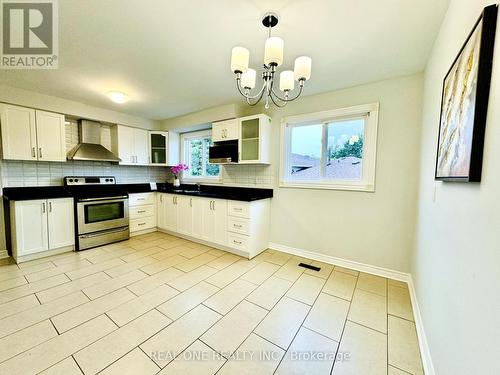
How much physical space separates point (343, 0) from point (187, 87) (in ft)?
6.73

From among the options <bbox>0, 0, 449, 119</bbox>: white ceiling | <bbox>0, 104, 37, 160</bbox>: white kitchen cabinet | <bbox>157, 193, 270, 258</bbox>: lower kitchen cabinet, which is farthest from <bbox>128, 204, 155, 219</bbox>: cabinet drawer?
<bbox>0, 0, 449, 119</bbox>: white ceiling

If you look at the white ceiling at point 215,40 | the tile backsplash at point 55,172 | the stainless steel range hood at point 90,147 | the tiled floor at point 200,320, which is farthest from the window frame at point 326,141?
the tile backsplash at point 55,172

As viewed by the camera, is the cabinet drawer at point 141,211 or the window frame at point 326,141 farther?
the cabinet drawer at point 141,211

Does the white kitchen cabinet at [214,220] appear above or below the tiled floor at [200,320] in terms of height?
above

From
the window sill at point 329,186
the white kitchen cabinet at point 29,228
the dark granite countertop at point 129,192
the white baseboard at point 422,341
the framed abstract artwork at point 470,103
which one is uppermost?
the framed abstract artwork at point 470,103

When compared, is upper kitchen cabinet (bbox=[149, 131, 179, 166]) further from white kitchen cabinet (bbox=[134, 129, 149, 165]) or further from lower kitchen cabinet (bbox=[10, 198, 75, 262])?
lower kitchen cabinet (bbox=[10, 198, 75, 262])

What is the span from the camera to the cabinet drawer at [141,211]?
12.8 ft

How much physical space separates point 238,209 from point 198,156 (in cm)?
213

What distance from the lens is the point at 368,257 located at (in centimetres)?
261

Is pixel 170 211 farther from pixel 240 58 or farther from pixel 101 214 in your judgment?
pixel 240 58

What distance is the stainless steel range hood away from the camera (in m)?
3.42

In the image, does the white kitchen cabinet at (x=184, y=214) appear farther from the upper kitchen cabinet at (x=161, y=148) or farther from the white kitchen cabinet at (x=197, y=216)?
the upper kitchen cabinet at (x=161, y=148)

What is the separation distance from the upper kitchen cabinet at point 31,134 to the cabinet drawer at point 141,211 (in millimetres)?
1329

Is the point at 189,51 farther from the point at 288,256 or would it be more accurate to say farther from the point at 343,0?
the point at 288,256
